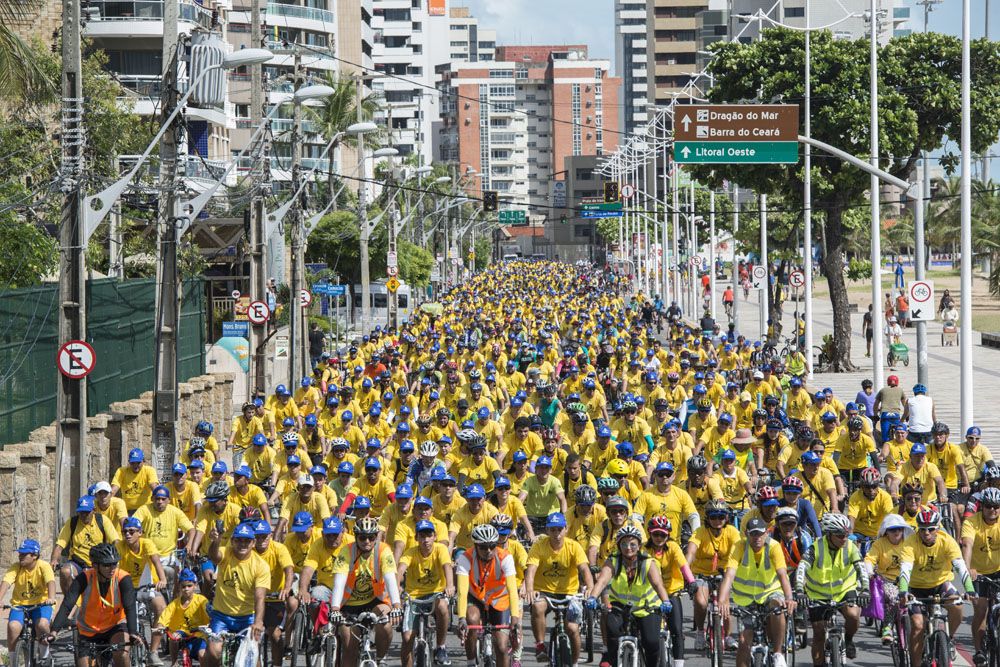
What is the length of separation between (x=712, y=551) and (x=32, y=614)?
17.3 feet

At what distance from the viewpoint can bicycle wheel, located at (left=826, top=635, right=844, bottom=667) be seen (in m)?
11.2

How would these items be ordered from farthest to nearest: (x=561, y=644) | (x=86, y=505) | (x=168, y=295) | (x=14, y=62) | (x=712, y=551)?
1. (x=14, y=62)
2. (x=168, y=295)
3. (x=86, y=505)
4. (x=712, y=551)
5. (x=561, y=644)

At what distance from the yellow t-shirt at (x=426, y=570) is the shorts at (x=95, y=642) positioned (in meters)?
2.06

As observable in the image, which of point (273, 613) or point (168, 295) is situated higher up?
point (168, 295)

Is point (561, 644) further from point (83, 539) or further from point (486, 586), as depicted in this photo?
point (83, 539)

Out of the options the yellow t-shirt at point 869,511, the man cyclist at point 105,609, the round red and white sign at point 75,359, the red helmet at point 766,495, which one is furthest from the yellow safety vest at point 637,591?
the round red and white sign at point 75,359

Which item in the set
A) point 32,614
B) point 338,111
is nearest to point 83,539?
point 32,614

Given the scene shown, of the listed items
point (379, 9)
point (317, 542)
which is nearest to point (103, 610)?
point (317, 542)

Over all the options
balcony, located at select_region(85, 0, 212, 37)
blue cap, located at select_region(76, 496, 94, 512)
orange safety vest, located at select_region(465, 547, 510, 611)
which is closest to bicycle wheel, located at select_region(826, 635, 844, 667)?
orange safety vest, located at select_region(465, 547, 510, 611)

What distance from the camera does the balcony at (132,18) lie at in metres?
60.9

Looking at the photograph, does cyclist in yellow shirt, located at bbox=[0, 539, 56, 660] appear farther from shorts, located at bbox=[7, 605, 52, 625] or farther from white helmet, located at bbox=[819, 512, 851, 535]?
white helmet, located at bbox=[819, 512, 851, 535]

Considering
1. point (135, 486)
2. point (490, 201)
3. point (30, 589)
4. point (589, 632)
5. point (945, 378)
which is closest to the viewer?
point (30, 589)

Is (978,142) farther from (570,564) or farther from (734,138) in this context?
(570,564)

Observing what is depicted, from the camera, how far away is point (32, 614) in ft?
40.4
